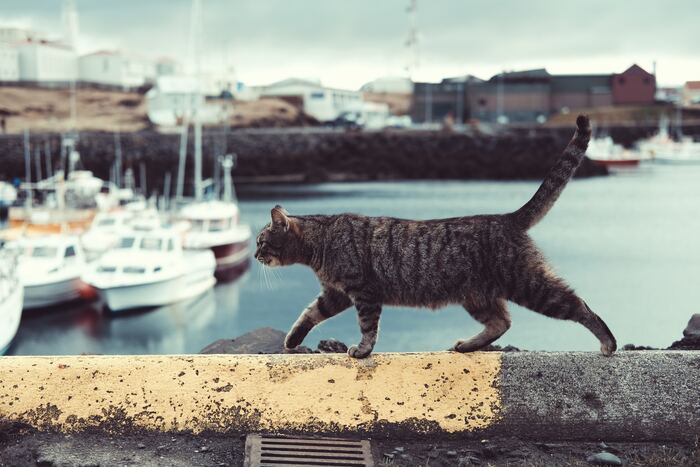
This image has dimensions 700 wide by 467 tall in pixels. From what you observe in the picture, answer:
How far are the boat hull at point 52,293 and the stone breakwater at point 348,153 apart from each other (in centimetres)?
4640

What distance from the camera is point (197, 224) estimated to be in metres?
32.5

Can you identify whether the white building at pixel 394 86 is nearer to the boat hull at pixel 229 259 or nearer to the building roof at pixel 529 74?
the building roof at pixel 529 74

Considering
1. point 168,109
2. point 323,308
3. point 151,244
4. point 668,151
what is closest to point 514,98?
point 668,151

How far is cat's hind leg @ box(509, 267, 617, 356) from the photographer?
15.6ft

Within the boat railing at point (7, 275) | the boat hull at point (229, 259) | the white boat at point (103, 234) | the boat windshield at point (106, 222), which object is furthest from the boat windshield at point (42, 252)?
the boat hull at point (229, 259)

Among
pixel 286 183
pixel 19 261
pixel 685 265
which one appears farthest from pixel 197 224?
pixel 286 183

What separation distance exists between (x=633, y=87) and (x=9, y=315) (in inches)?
3545

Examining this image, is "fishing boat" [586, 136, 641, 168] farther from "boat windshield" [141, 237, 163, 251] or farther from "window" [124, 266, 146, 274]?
"window" [124, 266, 146, 274]

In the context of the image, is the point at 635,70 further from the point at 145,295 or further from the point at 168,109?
the point at 145,295

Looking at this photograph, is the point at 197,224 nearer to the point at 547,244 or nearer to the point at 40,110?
the point at 547,244

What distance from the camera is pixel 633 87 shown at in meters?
97.1

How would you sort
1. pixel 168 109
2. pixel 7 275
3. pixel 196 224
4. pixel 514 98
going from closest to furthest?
pixel 7 275, pixel 196 224, pixel 168 109, pixel 514 98

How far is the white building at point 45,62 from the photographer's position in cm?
9456

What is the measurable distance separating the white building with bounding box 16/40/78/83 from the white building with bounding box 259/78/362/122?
907 inches
